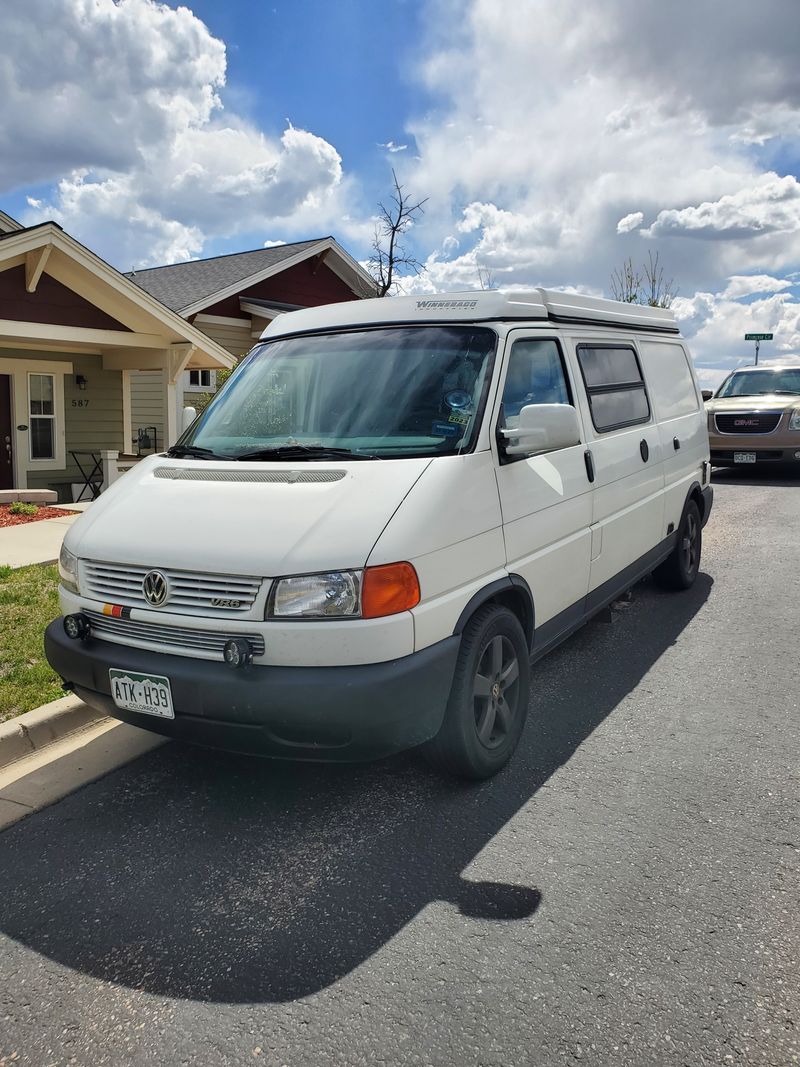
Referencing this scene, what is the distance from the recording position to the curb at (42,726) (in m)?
4.25

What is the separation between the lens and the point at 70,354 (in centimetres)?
1594

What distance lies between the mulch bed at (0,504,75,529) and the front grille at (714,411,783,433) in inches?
414

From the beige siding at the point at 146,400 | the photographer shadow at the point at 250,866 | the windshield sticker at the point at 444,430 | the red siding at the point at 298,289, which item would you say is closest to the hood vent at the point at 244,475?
the windshield sticker at the point at 444,430

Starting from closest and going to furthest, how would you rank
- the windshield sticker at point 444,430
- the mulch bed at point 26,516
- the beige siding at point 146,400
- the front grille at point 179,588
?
the front grille at point 179,588 < the windshield sticker at point 444,430 < the mulch bed at point 26,516 < the beige siding at point 146,400

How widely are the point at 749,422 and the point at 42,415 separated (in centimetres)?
1220

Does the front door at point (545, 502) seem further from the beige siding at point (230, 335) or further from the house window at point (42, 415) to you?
the beige siding at point (230, 335)

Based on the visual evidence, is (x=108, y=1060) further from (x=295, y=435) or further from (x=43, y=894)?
(x=295, y=435)

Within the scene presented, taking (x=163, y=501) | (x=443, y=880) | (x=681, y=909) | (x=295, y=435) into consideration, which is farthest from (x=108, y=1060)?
(x=295, y=435)

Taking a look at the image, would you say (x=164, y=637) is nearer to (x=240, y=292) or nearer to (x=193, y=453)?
(x=193, y=453)

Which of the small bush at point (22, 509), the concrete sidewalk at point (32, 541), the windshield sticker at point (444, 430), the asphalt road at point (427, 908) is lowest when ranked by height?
the asphalt road at point (427, 908)

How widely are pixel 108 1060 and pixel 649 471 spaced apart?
473 cm

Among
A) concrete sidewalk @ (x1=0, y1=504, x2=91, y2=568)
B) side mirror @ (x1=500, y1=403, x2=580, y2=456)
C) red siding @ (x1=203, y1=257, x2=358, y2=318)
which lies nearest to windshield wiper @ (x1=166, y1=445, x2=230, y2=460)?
side mirror @ (x1=500, y1=403, x2=580, y2=456)

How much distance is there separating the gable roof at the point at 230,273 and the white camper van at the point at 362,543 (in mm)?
16284

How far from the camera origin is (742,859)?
3.27m
